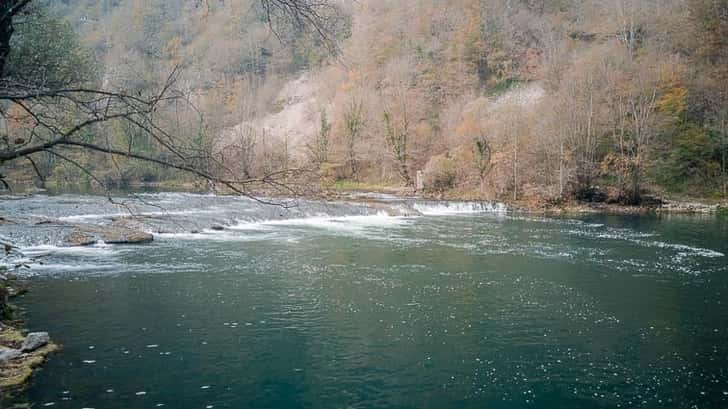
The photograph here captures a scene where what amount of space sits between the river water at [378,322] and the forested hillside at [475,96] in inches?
228

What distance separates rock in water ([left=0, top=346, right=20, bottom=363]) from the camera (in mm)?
7754

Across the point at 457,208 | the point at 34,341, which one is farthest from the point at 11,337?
the point at 457,208

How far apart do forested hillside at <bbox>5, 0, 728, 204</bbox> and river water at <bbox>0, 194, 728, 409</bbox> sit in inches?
228

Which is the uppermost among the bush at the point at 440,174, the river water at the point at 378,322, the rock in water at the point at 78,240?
the bush at the point at 440,174

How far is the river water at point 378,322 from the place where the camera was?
24.5 feet

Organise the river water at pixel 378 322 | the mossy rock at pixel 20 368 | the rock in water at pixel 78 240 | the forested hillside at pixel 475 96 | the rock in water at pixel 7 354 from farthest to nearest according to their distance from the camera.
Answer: the forested hillside at pixel 475 96
the rock in water at pixel 78 240
the rock in water at pixel 7 354
the river water at pixel 378 322
the mossy rock at pixel 20 368

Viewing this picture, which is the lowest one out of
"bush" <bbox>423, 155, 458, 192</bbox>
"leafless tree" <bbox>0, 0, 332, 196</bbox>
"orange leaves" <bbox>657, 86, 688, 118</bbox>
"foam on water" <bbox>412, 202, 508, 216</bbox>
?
"foam on water" <bbox>412, 202, 508, 216</bbox>

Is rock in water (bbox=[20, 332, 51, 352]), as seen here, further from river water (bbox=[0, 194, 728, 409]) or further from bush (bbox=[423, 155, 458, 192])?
bush (bbox=[423, 155, 458, 192])

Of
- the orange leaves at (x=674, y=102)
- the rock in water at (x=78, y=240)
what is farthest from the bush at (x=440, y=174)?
the rock in water at (x=78, y=240)

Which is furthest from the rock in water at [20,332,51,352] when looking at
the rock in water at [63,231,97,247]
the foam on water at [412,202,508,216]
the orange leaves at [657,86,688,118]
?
the orange leaves at [657,86,688,118]

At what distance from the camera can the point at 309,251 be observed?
18016mm

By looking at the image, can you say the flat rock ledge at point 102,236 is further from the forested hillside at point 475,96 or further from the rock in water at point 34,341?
the rock in water at point 34,341

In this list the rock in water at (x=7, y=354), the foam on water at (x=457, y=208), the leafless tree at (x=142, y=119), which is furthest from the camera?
the foam on water at (x=457, y=208)

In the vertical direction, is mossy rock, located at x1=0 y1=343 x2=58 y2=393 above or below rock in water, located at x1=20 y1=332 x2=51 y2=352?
below
